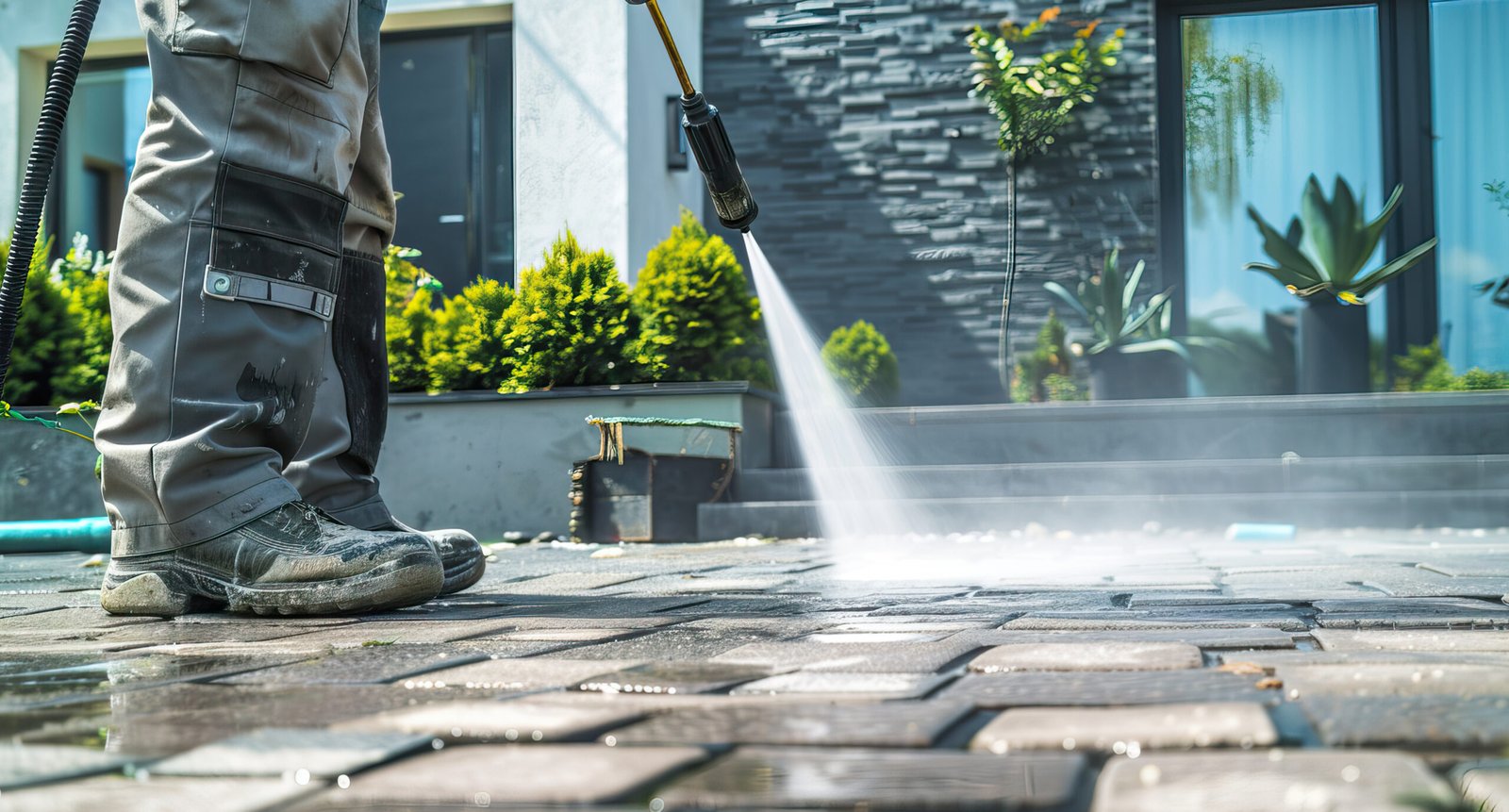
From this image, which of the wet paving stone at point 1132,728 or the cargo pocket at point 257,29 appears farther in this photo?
the cargo pocket at point 257,29

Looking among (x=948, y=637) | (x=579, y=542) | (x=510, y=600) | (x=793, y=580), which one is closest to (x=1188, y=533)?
(x=579, y=542)

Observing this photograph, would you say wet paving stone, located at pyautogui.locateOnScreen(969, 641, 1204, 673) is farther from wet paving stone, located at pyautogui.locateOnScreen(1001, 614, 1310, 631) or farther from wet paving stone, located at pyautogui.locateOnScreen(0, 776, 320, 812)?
wet paving stone, located at pyautogui.locateOnScreen(0, 776, 320, 812)

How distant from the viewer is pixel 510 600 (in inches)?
88.2

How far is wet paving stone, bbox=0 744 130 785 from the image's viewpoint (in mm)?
810

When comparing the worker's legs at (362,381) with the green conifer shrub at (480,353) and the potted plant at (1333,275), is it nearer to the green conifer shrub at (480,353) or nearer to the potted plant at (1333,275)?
the green conifer shrub at (480,353)

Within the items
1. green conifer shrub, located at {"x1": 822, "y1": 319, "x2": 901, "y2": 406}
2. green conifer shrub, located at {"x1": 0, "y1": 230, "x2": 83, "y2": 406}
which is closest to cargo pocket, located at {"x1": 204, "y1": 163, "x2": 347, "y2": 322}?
green conifer shrub, located at {"x1": 0, "y1": 230, "x2": 83, "y2": 406}

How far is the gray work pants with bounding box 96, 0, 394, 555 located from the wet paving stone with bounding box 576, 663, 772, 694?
3.38 ft

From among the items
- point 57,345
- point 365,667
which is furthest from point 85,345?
point 365,667

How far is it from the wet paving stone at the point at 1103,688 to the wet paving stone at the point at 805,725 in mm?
60

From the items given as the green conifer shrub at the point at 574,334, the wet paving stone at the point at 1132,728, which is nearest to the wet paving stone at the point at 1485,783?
the wet paving stone at the point at 1132,728

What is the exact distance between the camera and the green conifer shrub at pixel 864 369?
20.9 ft

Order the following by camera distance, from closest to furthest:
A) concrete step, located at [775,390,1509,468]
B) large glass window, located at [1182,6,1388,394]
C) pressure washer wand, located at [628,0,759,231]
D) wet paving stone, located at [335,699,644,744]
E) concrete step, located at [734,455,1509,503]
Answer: wet paving stone, located at [335,699,644,744] < pressure washer wand, located at [628,0,759,231] < concrete step, located at [734,455,1509,503] < concrete step, located at [775,390,1509,468] < large glass window, located at [1182,6,1388,394]

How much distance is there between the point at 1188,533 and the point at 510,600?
126 inches

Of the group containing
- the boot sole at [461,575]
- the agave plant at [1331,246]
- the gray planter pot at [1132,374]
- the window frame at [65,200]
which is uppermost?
the window frame at [65,200]
